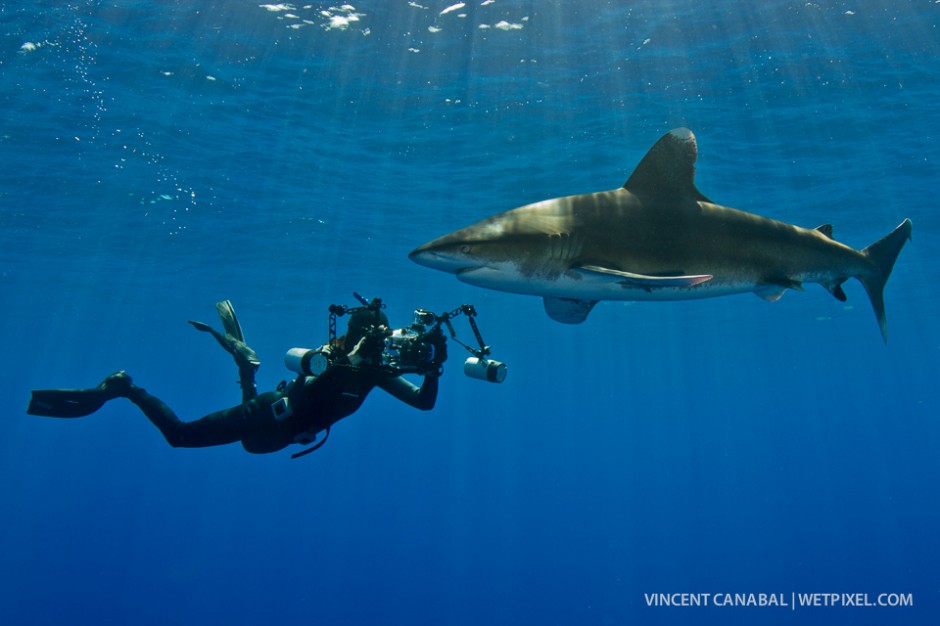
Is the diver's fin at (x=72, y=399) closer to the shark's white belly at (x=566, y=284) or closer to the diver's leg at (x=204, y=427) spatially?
the diver's leg at (x=204, y=427)

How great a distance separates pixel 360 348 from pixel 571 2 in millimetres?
8331

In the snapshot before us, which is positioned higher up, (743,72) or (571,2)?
(571,2)

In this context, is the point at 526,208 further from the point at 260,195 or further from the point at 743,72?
the point at 260,195

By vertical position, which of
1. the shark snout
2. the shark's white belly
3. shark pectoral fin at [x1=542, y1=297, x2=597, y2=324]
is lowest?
shark pectoral fin at [x1=542, y1=297, x2=597, y2=324]

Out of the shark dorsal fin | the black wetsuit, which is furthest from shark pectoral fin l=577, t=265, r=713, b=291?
the black wetsuit

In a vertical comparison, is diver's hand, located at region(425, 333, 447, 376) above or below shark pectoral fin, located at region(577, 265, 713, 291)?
below

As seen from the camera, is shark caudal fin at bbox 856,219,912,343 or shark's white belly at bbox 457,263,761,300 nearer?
shark's white belly at bbox 457,263,761,300

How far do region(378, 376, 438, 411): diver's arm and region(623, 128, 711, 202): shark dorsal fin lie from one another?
292cm

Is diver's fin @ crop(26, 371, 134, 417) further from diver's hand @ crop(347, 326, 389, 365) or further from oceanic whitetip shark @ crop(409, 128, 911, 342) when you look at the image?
oceanic whitetip shark @ crop(409, 128, 911, 342)

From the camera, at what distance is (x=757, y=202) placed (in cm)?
1888

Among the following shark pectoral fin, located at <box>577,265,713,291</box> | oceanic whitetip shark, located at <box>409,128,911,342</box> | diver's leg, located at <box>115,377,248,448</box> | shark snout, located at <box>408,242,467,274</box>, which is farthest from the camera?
diver's leg, located at <box>115,377,248,448</box>

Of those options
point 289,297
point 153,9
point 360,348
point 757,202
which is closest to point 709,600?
point 757,202

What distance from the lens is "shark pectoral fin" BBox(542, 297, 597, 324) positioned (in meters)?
4.31

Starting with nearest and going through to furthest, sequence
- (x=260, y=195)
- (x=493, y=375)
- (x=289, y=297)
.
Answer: (x=493, y=375), (x=260, y=195), (x=289, y=297)
